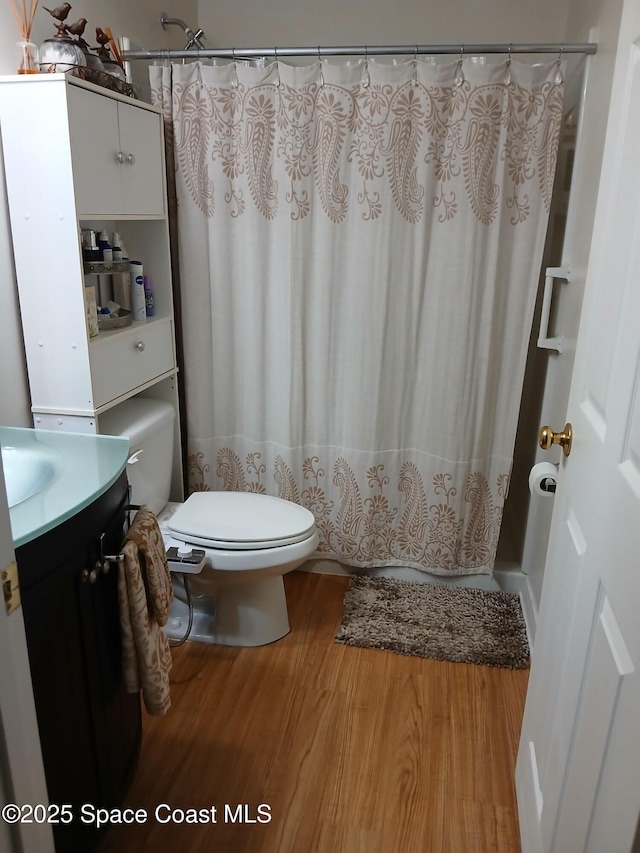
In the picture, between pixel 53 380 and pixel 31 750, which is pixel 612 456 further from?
pixel 53 380

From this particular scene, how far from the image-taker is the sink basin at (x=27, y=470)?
1396 mm

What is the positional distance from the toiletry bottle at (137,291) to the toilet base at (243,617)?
897 mm

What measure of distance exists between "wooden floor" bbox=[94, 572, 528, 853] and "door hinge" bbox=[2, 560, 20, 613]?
1.03 metres

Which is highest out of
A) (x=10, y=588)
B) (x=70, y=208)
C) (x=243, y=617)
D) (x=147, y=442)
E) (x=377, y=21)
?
(x=377, y=21)

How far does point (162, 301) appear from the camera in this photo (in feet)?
7.50

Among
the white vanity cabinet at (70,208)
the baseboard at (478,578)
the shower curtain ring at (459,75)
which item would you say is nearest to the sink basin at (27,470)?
the white vanity cabinet at (70,208)

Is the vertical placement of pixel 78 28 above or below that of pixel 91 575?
above

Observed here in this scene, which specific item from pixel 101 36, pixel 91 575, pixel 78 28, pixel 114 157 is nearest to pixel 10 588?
pixel 91 575

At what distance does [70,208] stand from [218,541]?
40.7 inches

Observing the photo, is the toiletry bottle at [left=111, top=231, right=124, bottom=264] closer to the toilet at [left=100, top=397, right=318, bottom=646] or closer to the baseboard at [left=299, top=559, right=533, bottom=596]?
the toilet at [left=100, top=397, right=318, bottom=646]

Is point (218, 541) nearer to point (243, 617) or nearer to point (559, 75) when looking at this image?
point (243, 617)

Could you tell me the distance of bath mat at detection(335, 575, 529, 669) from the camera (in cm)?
218

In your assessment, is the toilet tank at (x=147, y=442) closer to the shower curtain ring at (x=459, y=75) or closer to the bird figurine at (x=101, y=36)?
the bird figurine at (x=101, y=36)

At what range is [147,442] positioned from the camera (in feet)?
6.91
